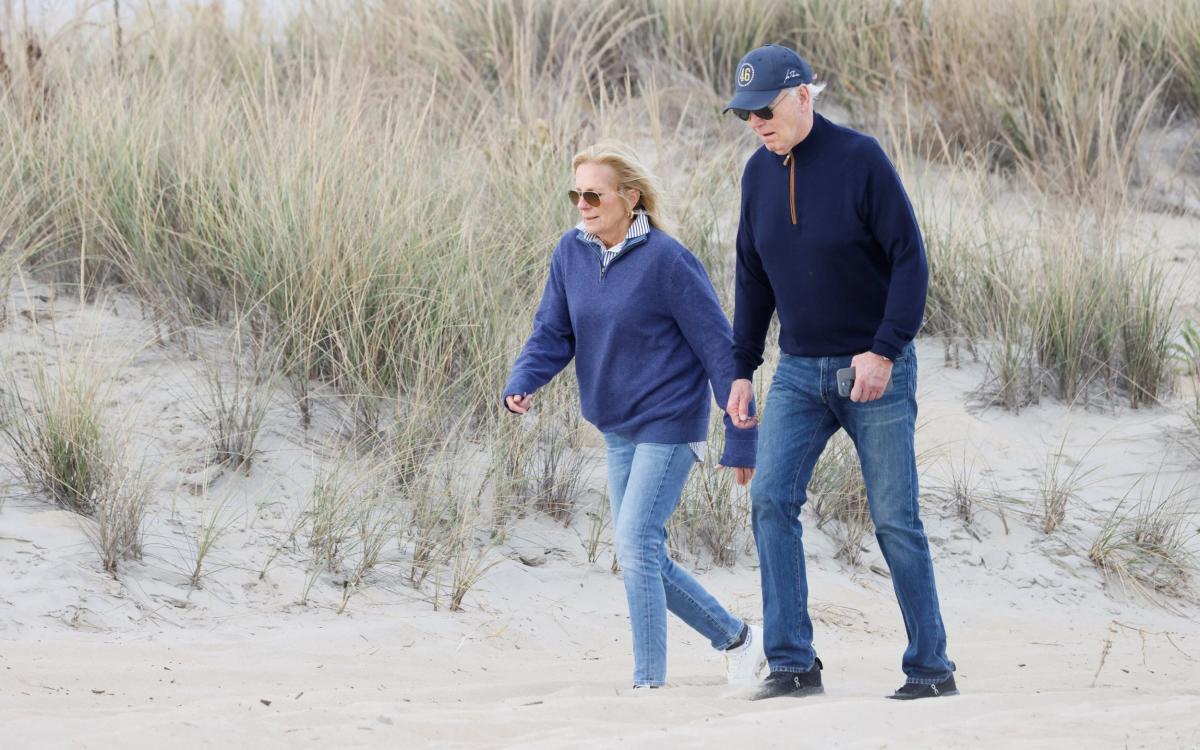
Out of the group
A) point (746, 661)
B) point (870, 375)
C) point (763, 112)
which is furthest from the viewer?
point (746, 661)

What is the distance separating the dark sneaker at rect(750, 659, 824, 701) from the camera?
3.98 meters

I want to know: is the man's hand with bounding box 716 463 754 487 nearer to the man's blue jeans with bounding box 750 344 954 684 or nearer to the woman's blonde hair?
the man's blue jeans with bounding box 750 344 954 684

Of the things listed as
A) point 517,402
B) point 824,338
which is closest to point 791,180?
point 824,338

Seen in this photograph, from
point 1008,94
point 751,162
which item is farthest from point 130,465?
point 1008,94

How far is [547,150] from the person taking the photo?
7.93 meters

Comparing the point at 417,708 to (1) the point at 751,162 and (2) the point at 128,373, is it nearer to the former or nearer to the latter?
(1) the point at 751,162

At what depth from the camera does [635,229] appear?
3984 mm

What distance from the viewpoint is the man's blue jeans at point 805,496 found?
3762 mm

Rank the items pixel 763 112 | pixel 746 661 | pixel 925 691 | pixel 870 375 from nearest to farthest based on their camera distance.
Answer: pixel 870 375 < pixel 763 112 < pixel 925 691 < pixel 746 661

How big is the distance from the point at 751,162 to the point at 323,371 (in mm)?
2761

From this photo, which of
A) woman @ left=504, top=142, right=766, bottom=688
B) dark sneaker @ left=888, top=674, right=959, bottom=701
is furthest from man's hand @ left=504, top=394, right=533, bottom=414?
dark sneaker @ left=888, top=674, right=959, bottom=701

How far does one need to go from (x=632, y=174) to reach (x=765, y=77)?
1.57ft

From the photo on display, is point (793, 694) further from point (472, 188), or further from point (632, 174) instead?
point (472, 188)

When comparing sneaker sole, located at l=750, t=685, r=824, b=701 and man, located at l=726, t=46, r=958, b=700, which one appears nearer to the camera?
man, located at l=726, t=46, r=958, b=700
